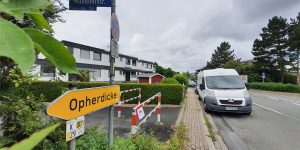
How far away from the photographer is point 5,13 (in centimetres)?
46

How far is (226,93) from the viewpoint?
11.5 metres

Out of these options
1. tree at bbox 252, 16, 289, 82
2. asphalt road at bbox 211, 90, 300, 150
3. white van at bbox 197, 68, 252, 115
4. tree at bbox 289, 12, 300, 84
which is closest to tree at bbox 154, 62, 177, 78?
tree at bbox 252, 16, 289, 82

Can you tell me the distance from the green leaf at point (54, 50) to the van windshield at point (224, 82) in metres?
12.3

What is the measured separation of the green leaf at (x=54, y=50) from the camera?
0.48 metres

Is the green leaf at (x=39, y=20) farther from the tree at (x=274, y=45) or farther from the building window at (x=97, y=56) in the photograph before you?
the tree at (x=274, y=45)

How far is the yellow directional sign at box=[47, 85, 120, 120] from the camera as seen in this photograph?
1.75 m

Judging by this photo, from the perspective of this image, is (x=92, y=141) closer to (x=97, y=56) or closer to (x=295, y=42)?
(x=97, y=56)

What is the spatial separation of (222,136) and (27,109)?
6.51m

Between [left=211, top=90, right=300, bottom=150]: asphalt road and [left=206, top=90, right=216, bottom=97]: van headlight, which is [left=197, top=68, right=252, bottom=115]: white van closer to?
[left=206, top=90, right=216, bottom=97]: van headlight

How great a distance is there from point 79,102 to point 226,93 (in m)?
10.3

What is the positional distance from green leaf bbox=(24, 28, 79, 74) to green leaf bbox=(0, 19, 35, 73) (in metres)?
0.06

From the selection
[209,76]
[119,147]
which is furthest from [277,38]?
[119,147]

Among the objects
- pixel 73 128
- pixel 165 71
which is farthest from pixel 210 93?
pixel 165 71

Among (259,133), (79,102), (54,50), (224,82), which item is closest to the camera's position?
(54,50)
